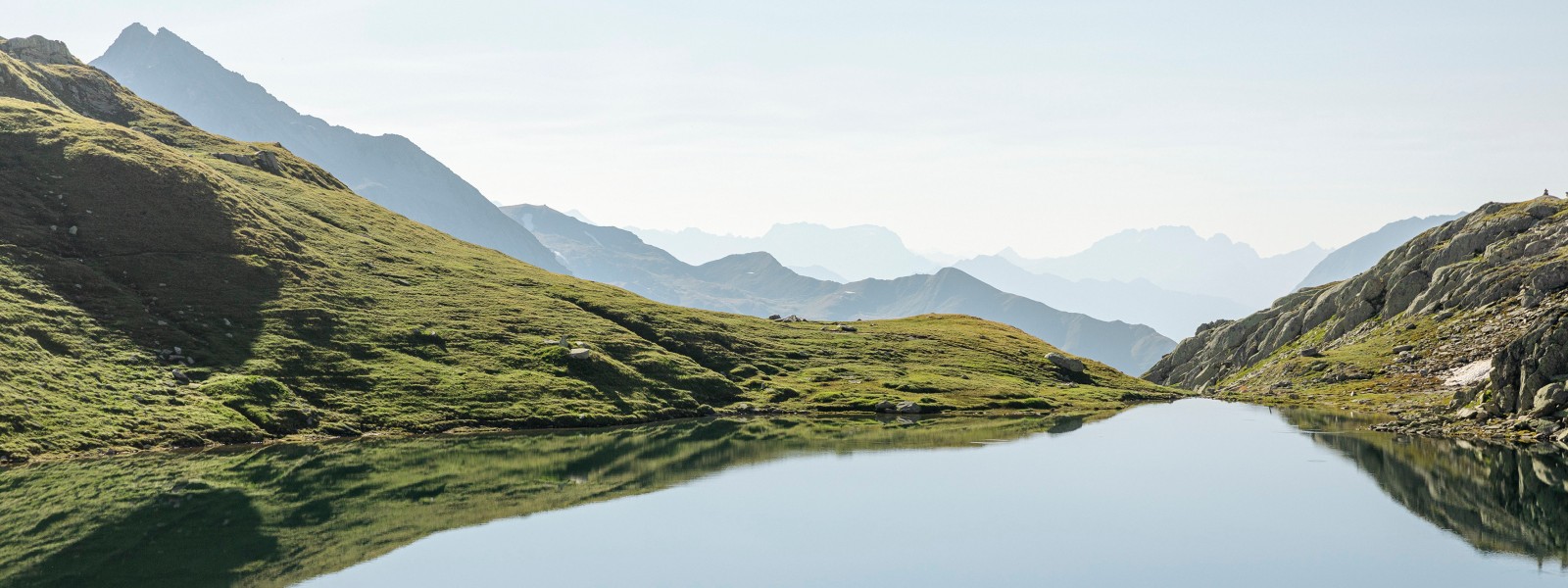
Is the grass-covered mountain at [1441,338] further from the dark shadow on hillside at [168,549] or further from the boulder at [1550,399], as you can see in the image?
the dark shadow on hillside at [168,549]

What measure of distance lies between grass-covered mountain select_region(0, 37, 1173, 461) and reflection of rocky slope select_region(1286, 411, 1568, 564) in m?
48.2

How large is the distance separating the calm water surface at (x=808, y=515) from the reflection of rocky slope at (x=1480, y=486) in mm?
249

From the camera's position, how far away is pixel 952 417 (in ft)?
364

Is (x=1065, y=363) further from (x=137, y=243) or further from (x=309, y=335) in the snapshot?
(x=137, y=243)

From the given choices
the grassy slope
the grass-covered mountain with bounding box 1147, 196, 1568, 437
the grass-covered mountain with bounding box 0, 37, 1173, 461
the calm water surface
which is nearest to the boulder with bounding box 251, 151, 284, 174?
the grass-covered mountain with bounding box 0, 37, 1173, 461

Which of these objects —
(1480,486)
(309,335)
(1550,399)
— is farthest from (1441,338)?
(309,335)

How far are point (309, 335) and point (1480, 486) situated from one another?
4010 inches

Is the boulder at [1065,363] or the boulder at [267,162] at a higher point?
the boulder at [267,162]

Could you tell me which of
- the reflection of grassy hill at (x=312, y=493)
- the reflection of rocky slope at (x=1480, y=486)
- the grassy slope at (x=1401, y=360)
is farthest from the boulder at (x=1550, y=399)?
the reflection of grassy hill at (x=312, y=493)

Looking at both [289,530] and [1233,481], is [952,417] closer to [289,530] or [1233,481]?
[1233,481]

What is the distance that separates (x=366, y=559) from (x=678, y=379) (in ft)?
233

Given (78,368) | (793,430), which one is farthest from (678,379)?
(78,368)

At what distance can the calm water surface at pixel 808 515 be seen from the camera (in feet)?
141

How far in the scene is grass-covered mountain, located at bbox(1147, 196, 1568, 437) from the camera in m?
80.0
